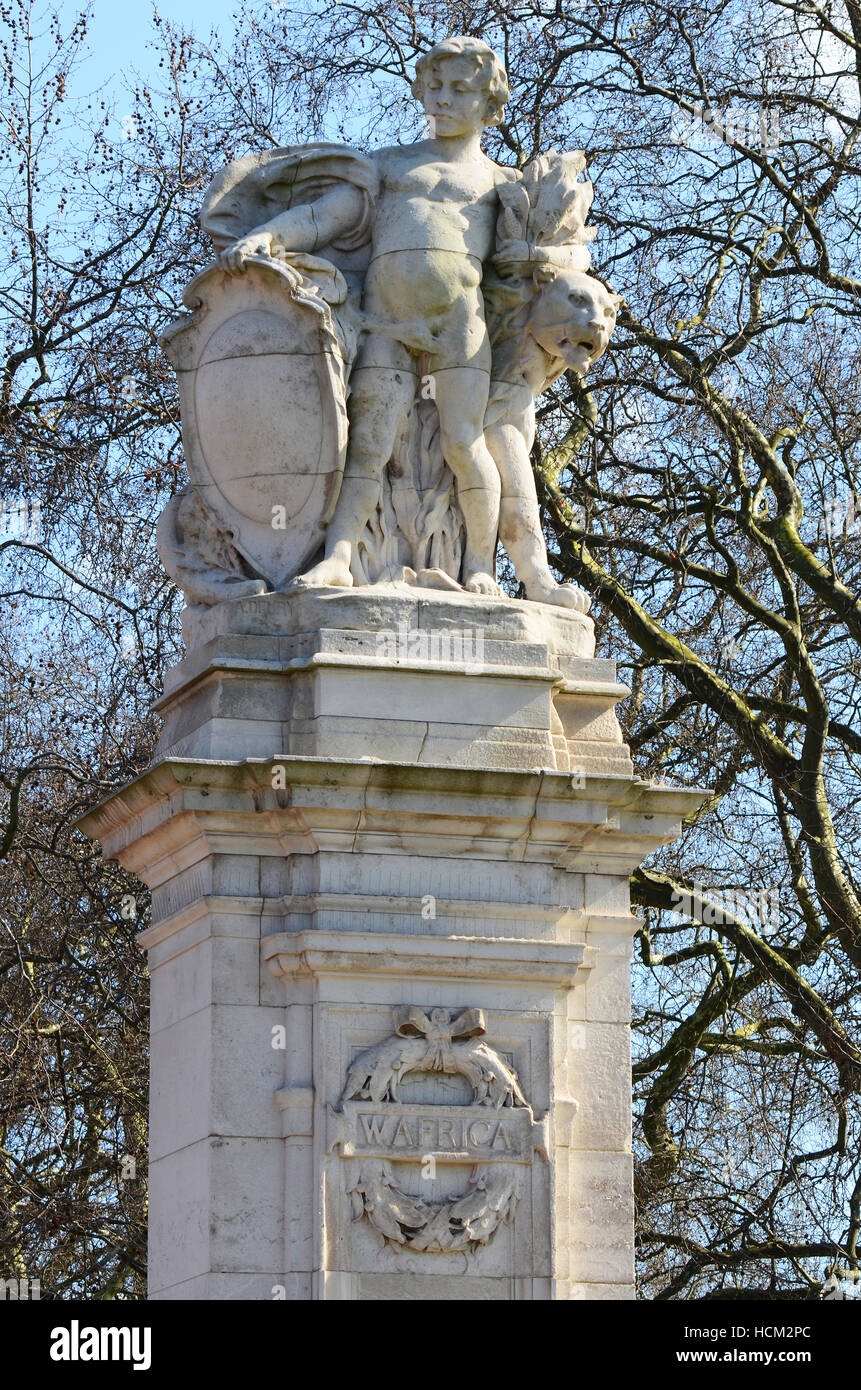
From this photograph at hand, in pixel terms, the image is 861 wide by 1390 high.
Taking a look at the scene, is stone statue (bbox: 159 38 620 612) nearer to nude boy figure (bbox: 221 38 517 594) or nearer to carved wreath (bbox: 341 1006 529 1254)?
nude boy figure (bbox: 221 38 517 594)

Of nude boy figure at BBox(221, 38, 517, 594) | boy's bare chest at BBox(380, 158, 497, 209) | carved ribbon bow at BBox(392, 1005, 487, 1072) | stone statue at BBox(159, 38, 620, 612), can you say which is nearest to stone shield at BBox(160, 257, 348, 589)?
stone statue at BBox(159, 38, 620, 612)

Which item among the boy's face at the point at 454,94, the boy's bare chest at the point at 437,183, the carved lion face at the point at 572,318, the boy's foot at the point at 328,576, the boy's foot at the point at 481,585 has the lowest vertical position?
the boy's foot at the point at 328,576

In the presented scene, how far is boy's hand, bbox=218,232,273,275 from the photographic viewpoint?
34.9 ft

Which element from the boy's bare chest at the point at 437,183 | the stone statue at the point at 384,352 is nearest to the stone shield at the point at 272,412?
the stone statue at the point at 384,352

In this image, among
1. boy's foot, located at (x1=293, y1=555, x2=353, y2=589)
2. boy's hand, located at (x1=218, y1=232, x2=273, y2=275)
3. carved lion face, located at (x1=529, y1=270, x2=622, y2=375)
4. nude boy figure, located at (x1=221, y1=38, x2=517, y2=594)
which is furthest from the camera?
carved lion face, located at (x1=529, y1=270, x2=622, y2=375)

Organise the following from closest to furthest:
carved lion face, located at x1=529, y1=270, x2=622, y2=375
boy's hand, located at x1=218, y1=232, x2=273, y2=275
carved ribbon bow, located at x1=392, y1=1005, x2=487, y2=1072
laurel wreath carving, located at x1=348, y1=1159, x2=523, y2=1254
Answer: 1. laurel wreath carving, located at x1=348, y1=1159, x2=523, y2=1254
2. carved ribbon bow, located at x1=392, y1=1005, x2=487, y2=1072
3. boy's hand, located at x1=218, y1=232, x2=273, y2=275
4. carved lion face, located at x1=529, y1=270, x2=622, y2=375

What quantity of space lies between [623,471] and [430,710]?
7.98 meters

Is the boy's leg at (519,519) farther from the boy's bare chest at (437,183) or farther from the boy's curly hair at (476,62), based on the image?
the boy's curly hair at (476,62)

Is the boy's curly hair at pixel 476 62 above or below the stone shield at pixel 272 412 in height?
above

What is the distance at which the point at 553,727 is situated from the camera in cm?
1064

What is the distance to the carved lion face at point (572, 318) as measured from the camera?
433 inches

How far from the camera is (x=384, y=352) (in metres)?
10.9

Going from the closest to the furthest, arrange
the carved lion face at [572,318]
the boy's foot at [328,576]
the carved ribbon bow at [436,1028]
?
the carved ribbon bow at [436,1028] < the boy's foot at [328,576] < the carved lion face at [572,318]

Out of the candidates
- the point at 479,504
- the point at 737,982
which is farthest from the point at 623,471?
the point at 479,504
